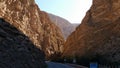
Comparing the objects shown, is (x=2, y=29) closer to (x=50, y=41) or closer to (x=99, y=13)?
(x=99, y=13)

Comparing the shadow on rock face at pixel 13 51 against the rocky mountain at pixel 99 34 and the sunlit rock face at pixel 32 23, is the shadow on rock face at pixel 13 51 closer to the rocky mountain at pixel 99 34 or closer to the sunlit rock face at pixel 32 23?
the sunlit rock face at pixel 32 23

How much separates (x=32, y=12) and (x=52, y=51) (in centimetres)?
1897

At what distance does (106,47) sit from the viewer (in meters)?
82.1

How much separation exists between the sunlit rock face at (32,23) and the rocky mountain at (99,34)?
9160 millimetres

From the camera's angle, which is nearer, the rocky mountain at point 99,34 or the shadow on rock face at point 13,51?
the shadow on rock face at point 13,51

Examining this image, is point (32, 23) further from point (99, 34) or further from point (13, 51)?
point (13, 51)

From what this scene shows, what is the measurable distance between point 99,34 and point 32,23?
22344 mm

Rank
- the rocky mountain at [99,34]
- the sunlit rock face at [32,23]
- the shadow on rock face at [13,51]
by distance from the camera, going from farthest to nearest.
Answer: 1. the rocky mountain at [99,34]
2. the sunlit rock face at [32,23]
3. the shadow on rock face at [13,51]

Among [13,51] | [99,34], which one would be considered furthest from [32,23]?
[13,51]

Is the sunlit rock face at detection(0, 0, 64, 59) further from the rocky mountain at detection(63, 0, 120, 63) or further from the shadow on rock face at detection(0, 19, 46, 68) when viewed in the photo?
the shadow on rock face at detection(0, 19, 46, 68)

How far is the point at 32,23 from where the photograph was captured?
10012 centimetres

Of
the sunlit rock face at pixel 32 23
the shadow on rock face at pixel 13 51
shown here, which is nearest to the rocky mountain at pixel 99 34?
the sunlit rock face at pixel 32 23

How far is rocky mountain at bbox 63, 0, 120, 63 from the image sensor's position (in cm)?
8201

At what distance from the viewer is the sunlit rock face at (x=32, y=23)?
7736 centimetres
